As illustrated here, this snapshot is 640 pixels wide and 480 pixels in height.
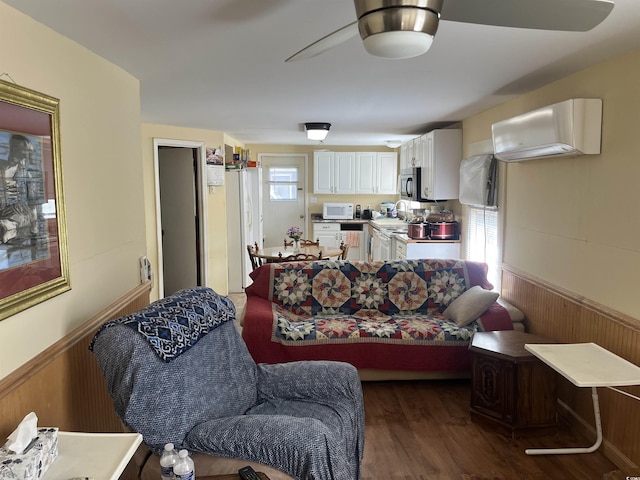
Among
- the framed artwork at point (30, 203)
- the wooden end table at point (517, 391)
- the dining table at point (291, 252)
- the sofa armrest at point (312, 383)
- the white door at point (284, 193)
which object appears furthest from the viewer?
the white door at point (284, 193)

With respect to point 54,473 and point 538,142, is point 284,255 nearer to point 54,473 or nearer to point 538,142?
point 538,142

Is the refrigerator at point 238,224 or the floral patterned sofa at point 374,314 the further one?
the refrigerator at point 238,224

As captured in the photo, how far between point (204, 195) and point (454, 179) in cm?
295

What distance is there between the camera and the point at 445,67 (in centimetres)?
266

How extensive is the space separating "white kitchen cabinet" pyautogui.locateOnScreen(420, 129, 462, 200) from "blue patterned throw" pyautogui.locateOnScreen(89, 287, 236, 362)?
3.23 meters

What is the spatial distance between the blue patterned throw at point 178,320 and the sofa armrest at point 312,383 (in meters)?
0.39

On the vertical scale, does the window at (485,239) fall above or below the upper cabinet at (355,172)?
below

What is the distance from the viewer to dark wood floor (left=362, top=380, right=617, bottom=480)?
2.50 metres

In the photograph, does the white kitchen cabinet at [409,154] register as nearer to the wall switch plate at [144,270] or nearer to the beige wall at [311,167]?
the beige wall at [311,167]

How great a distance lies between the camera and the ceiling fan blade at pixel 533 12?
4.35 ft

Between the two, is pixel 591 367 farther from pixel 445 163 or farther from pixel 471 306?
pixel 445 163

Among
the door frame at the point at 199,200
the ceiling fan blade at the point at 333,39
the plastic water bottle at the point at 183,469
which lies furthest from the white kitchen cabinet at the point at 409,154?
the plastic water bottle at the point at 183,469

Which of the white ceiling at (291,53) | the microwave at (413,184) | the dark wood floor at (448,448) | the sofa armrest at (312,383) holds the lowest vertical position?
the dark wood floor at (448,448)

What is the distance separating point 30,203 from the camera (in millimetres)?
1756
